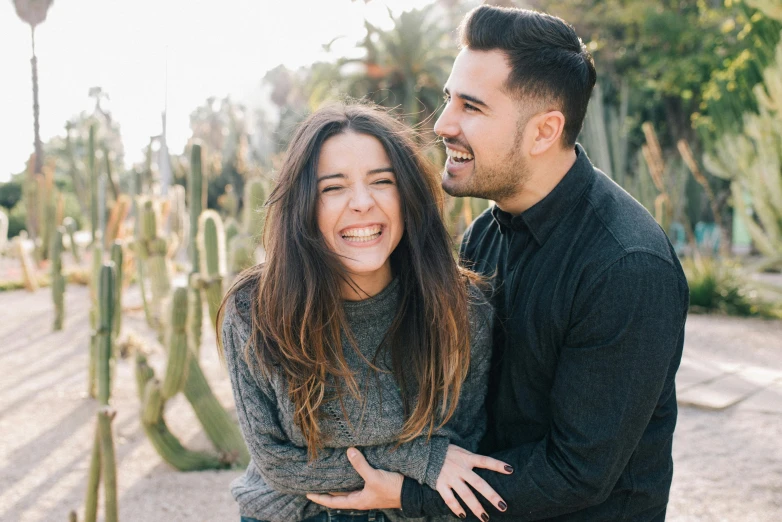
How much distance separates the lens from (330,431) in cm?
209

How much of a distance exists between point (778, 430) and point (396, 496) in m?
3.94

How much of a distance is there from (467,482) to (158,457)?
3.85 m

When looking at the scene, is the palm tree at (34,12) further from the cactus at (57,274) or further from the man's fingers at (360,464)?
the man's fingers at (360,464)

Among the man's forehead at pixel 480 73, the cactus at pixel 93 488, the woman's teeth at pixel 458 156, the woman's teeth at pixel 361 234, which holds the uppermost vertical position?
the man's forehead at pixel 480 73

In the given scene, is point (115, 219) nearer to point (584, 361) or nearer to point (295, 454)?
point (295, 454)

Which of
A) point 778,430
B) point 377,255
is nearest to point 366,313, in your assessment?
point 377,255

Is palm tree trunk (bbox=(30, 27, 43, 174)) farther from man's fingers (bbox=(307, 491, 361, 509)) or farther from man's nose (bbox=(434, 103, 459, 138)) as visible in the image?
man's fingers (bbox=(307, 491, 361, 509))

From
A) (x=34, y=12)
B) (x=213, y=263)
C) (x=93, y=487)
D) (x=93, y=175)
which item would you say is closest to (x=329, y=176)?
(x=93, y=487)

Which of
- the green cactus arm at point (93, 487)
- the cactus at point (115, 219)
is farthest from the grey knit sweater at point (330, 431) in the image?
the cactus at point (115, 219)

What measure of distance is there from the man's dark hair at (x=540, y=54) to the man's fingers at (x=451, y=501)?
113 cm

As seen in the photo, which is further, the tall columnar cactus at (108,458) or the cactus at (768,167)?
the cactus at (768,167)

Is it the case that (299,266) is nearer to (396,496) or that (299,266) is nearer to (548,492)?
(396,496)

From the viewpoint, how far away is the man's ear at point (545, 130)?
7.18ft

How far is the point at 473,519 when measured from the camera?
209 centimetres
